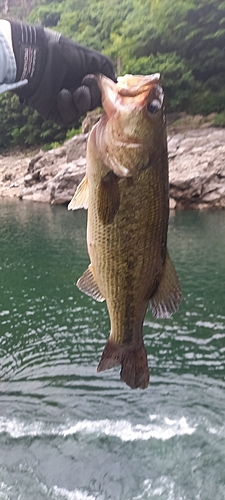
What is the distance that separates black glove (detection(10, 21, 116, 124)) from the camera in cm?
230

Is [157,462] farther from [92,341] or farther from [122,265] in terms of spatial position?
[122,265]

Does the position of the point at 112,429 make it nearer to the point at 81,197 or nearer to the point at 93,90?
the point at 81,197

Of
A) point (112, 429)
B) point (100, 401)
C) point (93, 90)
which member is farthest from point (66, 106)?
point (100, 401)

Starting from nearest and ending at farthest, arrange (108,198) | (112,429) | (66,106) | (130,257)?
(108,198) < (130,257) < (66,106) < (112,429)

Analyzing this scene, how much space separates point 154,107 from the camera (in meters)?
1.63

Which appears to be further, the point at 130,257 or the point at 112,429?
the point at 112,429

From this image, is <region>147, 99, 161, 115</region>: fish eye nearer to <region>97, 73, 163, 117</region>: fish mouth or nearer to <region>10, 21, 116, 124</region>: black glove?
<region>97, 73, 163, 117</region>: fish mouth

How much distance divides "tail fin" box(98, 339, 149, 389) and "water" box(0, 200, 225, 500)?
13.8 ft

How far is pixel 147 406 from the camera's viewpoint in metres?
7.38

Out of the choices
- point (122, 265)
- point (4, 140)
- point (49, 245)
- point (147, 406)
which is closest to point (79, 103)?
point (122, 265)

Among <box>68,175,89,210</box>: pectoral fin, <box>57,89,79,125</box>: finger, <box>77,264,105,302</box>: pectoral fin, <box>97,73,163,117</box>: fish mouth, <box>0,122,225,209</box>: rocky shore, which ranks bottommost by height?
<box>0,122,225,209</box>: rocky shore

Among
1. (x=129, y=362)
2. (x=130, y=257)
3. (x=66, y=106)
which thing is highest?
(x=66, y=106)

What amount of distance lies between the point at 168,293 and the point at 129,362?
0.44 m

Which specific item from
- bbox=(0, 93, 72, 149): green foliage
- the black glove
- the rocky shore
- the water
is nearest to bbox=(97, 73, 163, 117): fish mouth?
the black glove
